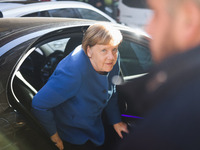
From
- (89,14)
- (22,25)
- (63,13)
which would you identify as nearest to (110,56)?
(22,25)

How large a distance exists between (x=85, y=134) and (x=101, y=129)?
154mm

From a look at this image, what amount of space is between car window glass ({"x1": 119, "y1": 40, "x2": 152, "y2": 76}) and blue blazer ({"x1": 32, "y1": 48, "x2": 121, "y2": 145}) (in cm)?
84

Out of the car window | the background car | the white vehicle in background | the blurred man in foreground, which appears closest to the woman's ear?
the blurred man in foreground

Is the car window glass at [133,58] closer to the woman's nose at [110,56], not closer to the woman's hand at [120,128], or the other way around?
the woman's hand at [120,128]

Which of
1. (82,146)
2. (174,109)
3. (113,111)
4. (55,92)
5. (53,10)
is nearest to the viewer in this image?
(174,109)

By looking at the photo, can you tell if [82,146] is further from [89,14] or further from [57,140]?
[89,14]

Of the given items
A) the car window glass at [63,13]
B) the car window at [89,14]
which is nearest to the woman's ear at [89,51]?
the car window glass at [63,13]

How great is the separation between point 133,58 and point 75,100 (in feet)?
5.50

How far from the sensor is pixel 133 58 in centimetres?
331

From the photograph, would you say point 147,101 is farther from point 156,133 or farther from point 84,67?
point 84,67

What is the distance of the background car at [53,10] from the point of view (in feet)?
14.3

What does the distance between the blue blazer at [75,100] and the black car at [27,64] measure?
0.11 metres

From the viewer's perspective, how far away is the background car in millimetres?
4344

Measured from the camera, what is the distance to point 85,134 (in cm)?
193
